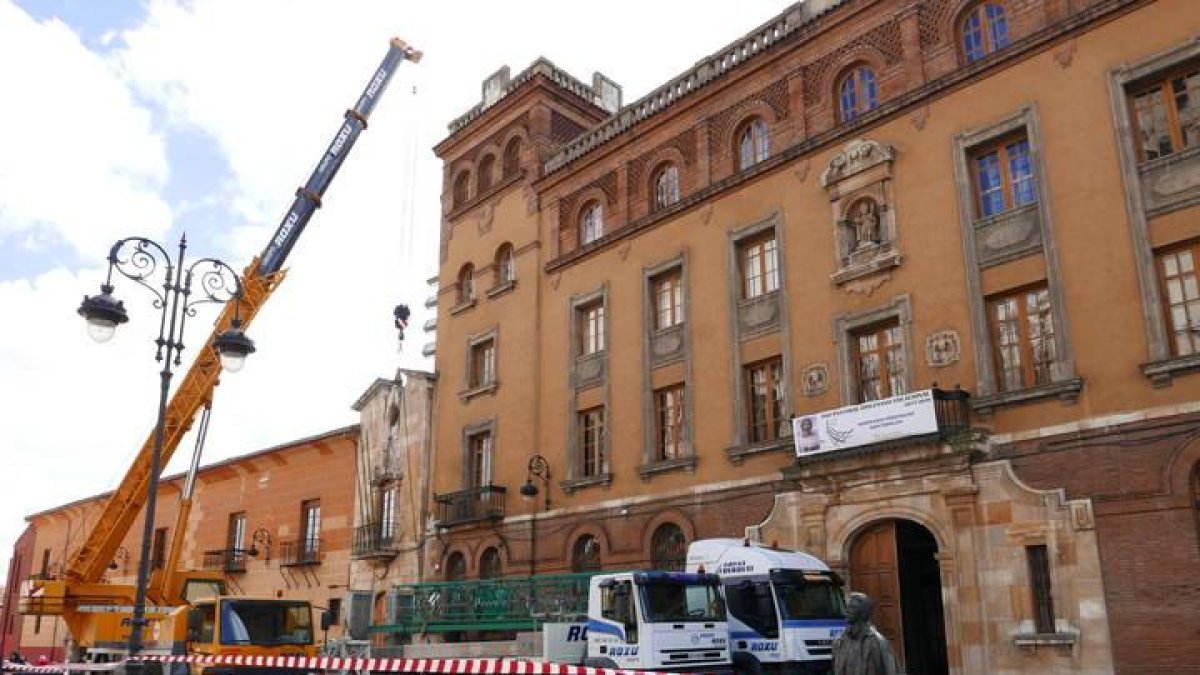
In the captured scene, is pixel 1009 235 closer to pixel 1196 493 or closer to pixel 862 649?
pixel 1196 493

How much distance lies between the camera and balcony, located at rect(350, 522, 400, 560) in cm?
3089

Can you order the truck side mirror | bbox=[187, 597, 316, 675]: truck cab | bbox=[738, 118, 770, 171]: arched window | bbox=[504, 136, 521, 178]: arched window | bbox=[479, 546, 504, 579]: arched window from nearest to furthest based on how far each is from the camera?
bbox=[187, 597, 316, 675]: truck cab
the truck side mirror
bbox=[738, 118, 770, 171]: arched window
bbox=[479, 546, 504, 579]: arched window
bbox=[504, 136, 521, 178]: arched window

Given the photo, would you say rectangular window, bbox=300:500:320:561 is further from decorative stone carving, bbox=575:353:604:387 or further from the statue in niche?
the statue in niche

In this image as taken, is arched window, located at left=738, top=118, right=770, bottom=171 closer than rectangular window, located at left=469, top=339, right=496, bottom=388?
Yes

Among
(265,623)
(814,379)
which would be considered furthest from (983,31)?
(265,623)

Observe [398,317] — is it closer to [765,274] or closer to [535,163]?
[535,163]

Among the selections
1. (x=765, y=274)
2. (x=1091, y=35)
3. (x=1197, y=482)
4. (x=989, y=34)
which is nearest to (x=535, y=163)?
(x=765, y=274)

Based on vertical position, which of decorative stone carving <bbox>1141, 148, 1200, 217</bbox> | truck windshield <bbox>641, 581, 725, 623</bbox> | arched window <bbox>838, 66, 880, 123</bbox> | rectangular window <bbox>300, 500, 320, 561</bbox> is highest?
arched window <bbox>838, 66, 880, 123</bbox>

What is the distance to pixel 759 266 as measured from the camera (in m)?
23.2

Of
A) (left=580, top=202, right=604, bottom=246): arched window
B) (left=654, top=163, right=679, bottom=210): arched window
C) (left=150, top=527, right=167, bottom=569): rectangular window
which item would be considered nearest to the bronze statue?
(left=654, top=163, right=679, bottom=210): arched window

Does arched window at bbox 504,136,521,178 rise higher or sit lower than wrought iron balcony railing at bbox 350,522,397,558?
higher

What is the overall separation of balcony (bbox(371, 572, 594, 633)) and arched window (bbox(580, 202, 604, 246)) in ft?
35.3

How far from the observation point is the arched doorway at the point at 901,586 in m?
18.8

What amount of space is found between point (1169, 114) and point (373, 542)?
24.4 m
